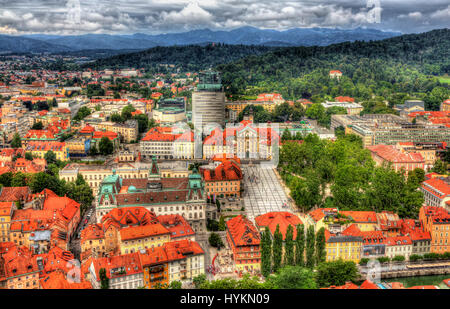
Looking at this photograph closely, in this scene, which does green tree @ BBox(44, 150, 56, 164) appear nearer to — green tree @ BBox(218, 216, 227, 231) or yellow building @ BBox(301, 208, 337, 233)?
green tree @ BBox(218, 216, 227, 231)

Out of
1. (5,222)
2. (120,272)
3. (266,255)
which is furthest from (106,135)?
(266,255)

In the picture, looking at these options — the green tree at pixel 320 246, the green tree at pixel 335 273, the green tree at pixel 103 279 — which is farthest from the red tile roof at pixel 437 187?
the green tree at pixel 103 279

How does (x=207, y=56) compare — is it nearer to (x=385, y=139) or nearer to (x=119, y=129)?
(x=119, y=129)

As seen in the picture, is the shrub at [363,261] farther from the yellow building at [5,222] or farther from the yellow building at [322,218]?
the yellow building at [5,222]

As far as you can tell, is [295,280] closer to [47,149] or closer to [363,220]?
[363,220]

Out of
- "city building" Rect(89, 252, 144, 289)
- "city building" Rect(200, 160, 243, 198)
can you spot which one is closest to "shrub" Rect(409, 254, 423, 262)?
"city building" Rect(200, 160, 243, 198)
